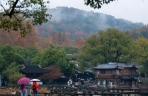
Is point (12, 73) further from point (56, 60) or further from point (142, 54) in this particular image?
point (142, 54)

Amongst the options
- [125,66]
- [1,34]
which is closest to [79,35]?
[1,34]

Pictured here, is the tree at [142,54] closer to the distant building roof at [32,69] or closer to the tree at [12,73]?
the distant building roof at [32,69]

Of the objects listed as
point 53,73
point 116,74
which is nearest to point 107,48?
point 116,74

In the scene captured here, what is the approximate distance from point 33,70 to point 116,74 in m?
16.2

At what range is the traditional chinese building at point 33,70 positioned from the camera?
5188 centimetres

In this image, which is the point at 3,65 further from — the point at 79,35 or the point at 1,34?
the point at 79,35

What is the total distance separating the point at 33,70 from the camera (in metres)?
52.5

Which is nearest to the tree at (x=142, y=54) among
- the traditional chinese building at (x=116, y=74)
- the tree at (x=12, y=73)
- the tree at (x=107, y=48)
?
the tree at (x=107, y=48)

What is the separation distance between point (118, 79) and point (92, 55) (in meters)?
6.14

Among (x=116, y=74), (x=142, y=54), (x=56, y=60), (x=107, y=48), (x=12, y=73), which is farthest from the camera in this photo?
(x=116, y=74)

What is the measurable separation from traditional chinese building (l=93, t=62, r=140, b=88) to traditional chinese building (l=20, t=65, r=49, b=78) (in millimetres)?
11539

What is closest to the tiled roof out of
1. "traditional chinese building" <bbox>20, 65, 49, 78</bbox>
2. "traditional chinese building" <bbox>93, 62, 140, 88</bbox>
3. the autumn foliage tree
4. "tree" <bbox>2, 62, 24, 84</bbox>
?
"traditional chinese building" <bbox>20, 65, 49, 78</bbox>

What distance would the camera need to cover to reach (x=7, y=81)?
4909 cm

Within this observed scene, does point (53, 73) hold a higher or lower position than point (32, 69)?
lower
